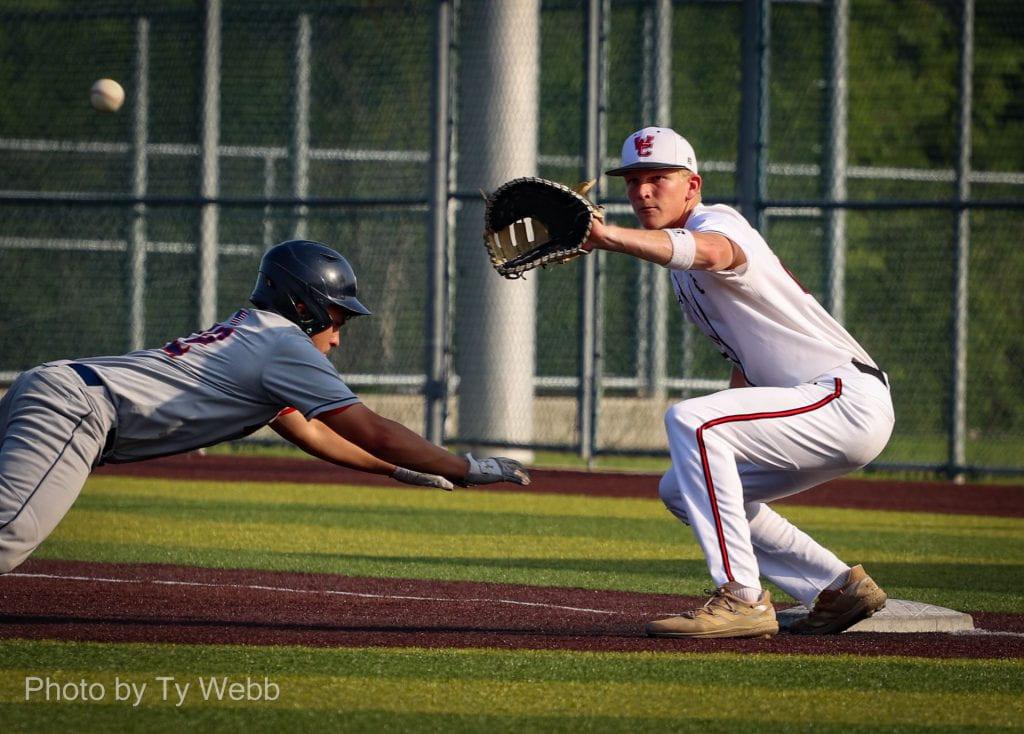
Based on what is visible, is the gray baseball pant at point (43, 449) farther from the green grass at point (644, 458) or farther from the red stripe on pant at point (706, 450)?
the green grass at point (644, 458)

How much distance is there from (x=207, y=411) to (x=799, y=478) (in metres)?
2.34

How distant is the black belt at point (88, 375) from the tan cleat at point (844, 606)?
289 cm

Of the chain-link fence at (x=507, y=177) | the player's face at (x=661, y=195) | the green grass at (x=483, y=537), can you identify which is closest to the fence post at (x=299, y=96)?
the chain-link fence at (x=507, y=177)

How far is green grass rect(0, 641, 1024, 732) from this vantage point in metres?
4.54

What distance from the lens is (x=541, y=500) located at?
12.6 metres

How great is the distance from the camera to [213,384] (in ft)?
19.2

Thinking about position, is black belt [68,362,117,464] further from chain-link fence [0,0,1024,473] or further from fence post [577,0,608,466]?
fence post [577,0,608,466]

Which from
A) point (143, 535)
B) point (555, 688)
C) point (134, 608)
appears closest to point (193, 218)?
point (143, 535)

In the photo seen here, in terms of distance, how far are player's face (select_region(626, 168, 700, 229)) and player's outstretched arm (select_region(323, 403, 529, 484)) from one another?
1228mm

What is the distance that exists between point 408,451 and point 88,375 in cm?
119

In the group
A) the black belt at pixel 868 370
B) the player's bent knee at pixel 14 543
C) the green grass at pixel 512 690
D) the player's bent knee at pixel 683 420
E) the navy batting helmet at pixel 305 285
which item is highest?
the navy batting helmet at pixel 305 285

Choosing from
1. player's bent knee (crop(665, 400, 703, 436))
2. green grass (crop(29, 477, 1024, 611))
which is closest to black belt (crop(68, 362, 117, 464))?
player's bent knee (crop(665, 400, 703, 436))

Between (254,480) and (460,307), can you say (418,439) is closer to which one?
(254,480)

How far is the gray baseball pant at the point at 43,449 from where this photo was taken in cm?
552
